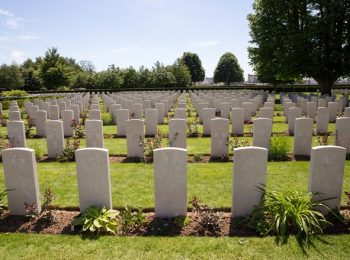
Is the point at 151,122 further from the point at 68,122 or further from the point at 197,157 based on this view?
the point at 197,157

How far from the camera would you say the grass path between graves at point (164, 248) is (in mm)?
4598

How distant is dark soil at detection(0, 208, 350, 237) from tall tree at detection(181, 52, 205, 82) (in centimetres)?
8321

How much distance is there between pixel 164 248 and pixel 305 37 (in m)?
24.2

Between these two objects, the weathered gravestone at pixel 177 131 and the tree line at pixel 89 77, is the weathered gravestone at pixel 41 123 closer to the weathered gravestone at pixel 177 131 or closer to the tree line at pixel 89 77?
the weathered gravestone at pixel 177 131

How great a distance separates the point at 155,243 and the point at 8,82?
6645 cm

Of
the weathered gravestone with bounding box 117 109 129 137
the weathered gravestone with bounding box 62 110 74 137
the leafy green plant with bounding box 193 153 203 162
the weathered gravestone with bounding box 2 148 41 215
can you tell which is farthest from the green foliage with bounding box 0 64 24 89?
the weathered gravestone with bounding box 2 148 41 215

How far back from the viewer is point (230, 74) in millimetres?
88688

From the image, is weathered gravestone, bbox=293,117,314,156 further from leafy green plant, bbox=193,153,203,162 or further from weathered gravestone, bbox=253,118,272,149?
leafy green plant, bbox=193,153,203,162

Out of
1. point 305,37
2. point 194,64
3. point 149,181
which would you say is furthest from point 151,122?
point 194,64

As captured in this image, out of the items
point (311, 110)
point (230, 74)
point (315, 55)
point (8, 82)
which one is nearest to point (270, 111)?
point (311, 110)

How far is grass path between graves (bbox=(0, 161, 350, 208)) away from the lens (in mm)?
6676

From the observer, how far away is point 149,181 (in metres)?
7.79

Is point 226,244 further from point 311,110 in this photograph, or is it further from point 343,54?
point 343,54

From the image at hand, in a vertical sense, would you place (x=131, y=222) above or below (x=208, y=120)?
below
